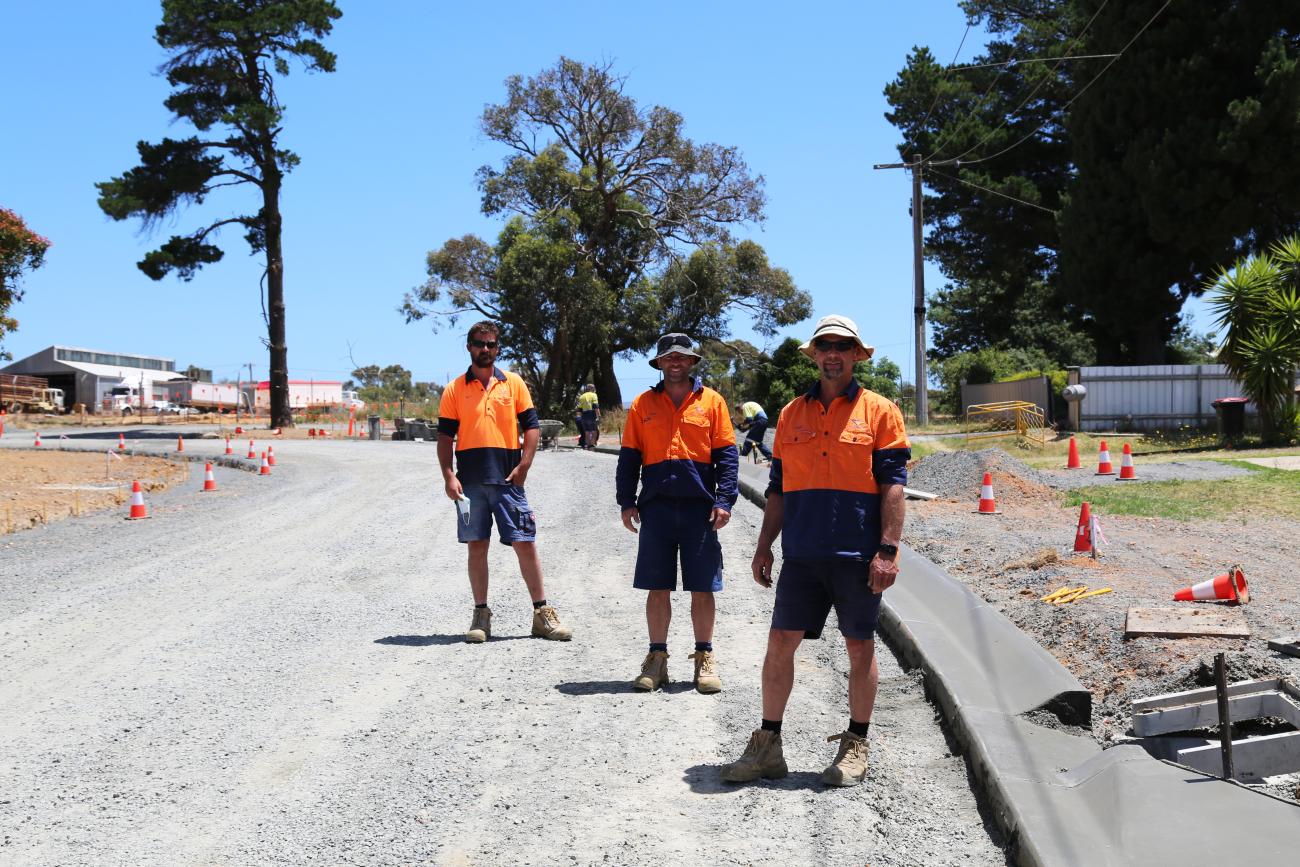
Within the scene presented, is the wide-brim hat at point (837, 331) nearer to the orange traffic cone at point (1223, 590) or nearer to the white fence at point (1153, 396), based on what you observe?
the orange traffic cone at point (1223, 590)

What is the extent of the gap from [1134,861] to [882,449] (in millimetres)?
1775

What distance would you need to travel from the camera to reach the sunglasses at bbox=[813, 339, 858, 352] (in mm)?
5121

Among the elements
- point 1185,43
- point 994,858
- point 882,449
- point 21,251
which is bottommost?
point 994,858

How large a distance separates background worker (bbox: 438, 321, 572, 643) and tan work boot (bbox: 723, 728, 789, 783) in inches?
118

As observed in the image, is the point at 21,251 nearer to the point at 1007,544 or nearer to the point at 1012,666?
the point at 1007,544

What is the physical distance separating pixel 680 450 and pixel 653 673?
1.19 metres

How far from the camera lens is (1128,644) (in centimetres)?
697

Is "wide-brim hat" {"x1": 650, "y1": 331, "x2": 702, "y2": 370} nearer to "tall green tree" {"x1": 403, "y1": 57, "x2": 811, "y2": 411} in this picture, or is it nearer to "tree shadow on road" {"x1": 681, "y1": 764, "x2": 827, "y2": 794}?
"tree shadow on road" {"x1": 681, "y1": 764, "x2": 827, "y2": 794}

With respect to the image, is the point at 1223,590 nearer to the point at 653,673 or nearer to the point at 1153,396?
the point at 653,673

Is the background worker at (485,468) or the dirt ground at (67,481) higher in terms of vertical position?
the background worker at (485,468)

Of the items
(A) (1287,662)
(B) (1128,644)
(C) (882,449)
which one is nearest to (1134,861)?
(C) (882,449)

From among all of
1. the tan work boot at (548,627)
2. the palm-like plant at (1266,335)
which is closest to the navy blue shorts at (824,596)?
the tan work boot at (548,627)

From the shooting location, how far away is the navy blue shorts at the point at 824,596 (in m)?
5.07

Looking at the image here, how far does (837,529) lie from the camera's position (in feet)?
16.6
